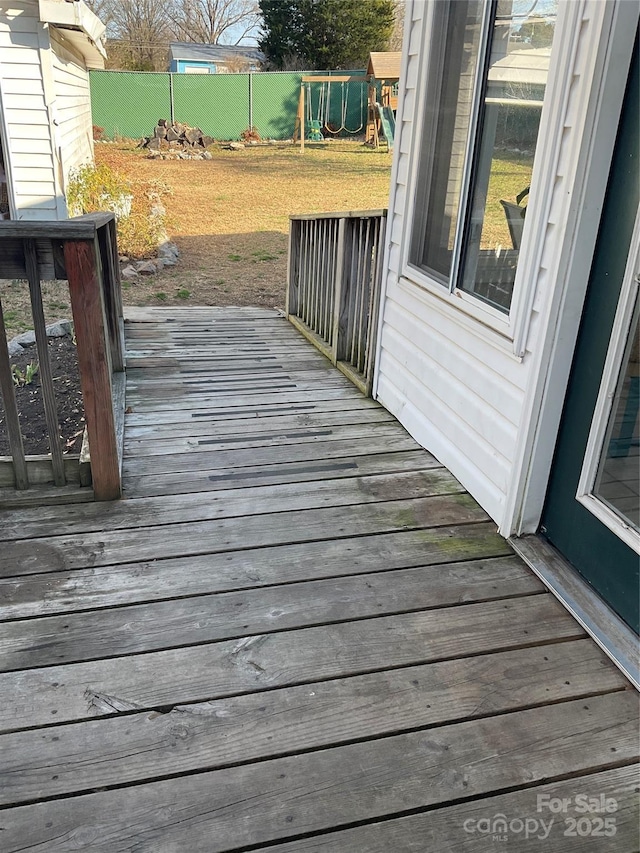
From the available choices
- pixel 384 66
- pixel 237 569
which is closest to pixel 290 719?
pixel 237 569

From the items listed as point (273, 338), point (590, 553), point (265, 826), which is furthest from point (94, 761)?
point (273, 338)

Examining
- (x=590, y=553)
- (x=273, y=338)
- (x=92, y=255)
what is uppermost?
(x=92, y=255)

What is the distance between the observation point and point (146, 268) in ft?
24.0

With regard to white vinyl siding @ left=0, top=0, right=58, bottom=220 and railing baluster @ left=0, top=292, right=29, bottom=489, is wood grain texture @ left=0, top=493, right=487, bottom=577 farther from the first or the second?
white vinyl siding @ left=0, top=0, right=58, bottom=220

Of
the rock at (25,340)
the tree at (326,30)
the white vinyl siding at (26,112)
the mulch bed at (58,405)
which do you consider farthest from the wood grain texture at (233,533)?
the tree at (326,30)

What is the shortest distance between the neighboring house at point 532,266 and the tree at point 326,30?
22422 millimetres

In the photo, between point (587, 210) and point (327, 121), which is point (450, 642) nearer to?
point (587, 210)

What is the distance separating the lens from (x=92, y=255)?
2.18m

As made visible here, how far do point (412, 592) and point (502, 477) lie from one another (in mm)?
617

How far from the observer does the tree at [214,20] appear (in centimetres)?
3170

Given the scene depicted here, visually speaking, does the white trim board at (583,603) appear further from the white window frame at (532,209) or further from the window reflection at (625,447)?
the white window frame at (532,209)

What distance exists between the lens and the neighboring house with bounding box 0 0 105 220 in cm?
625

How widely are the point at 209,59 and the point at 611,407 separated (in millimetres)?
29809

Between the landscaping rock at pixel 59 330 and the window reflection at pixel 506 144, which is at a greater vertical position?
the window reflection at pixel 506 144
